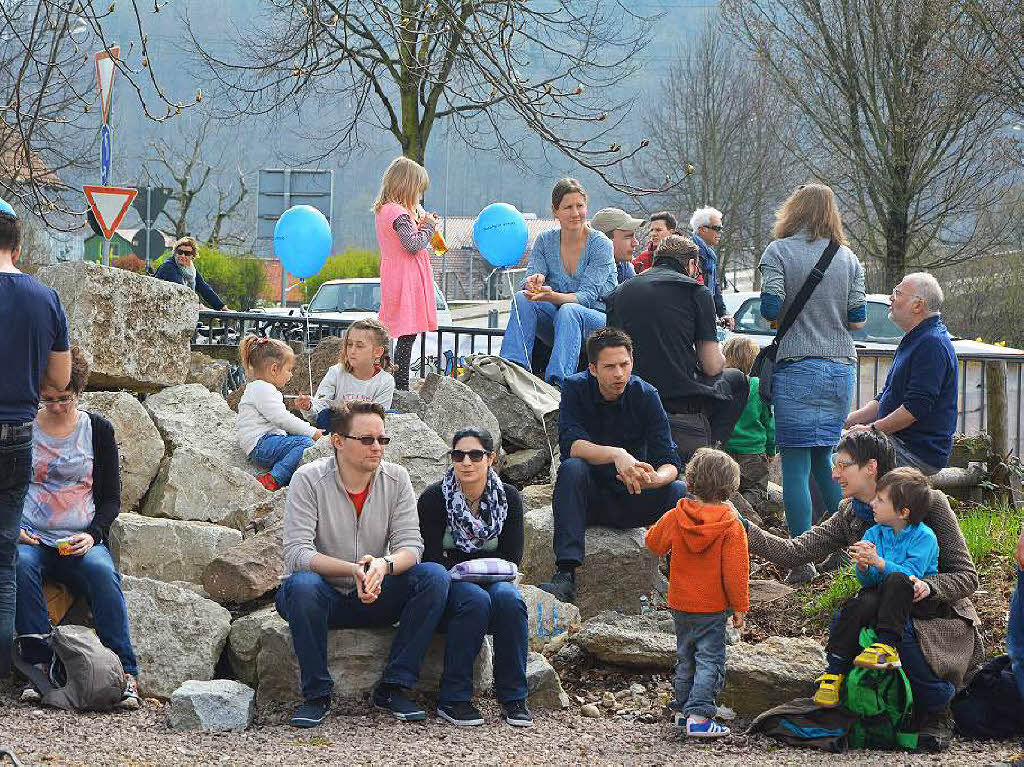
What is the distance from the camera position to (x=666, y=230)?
31.4ft

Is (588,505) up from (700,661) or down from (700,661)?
up

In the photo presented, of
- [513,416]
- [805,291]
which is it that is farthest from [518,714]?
[513,416]

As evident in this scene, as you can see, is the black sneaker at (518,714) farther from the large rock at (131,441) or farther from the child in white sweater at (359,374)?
the large rock at (131,441)

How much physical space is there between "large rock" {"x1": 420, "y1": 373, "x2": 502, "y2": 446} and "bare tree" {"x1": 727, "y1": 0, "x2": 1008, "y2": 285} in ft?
30.4

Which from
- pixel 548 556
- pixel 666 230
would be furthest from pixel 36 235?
pixel 548 556

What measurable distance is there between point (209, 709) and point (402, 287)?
4.54m

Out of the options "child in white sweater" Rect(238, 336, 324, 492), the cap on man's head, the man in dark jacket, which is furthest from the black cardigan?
the man in dark jacket

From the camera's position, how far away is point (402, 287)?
915 centimetres

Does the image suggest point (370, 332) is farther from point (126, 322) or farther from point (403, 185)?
point (126, 322)

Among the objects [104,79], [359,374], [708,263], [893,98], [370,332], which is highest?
[893,98]

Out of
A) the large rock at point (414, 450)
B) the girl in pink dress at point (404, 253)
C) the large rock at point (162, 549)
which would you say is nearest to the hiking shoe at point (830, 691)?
the large rock at point (414, 450)

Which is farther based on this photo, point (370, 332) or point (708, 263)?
point (708, 263)

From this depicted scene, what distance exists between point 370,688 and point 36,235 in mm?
25484

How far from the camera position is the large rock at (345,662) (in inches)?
213
